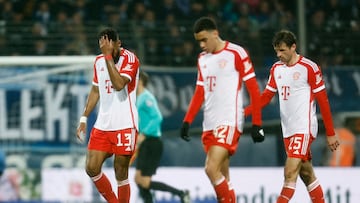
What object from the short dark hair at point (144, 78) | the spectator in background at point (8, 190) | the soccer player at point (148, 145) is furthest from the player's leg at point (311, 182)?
the spectator in background at point (8, 190)

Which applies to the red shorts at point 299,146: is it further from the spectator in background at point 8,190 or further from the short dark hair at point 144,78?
the spectator in background at point 8,190

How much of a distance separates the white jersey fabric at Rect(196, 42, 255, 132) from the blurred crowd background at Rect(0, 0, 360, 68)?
19.8 ft

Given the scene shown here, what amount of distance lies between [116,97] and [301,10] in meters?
7.36

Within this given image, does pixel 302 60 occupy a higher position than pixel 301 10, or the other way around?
pixel 301 10

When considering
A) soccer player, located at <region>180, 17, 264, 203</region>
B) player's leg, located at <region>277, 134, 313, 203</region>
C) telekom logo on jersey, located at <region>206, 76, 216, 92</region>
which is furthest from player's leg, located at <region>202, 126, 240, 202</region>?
player's leg, located at <region>277, 134, 313, 203</region>

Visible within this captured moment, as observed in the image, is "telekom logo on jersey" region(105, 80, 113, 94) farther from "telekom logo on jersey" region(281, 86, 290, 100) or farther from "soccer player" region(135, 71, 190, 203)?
"soccer player" region(135, 71, 190, 203)

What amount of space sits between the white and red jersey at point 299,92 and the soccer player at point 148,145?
3879 millimetres

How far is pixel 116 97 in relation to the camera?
34.8 feet

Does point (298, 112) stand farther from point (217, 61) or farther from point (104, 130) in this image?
A: point (104, 130)

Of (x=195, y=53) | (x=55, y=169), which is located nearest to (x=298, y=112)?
(x=55, y=169)

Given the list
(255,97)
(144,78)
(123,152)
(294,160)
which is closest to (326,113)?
(294,160)

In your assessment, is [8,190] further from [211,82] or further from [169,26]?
[211,82]

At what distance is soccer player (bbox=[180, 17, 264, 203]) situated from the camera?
10.3m

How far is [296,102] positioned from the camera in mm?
10883
